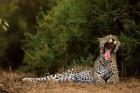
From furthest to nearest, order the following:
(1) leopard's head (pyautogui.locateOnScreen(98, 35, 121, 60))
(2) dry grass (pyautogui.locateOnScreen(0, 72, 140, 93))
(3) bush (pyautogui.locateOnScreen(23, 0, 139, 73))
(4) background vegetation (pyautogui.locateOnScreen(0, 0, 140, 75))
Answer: (3) bush (pyautogui.locateOnScreen(23, 0, 139, 73)), (4) background vegetation (pyautogui.locateOnScreen(0, 0, 140, 75)), (1) leopard's head (pyautogui.locateOnScreen(98, 35, 121, 60)), (2) dry grass (pyautogui.locateOnScreen(0, 72, 140, 93))

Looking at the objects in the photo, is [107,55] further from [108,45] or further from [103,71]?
[103,71]

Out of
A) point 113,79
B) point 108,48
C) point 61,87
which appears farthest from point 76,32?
point 61,87

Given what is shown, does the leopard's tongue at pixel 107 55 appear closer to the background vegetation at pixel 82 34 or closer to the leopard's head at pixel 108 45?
the leopard's head at pixel 108 45

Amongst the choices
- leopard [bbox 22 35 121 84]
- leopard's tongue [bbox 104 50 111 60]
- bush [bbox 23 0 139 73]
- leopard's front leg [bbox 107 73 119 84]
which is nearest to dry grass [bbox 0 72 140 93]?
leopard's front leg [bbox 107 73 119 84]

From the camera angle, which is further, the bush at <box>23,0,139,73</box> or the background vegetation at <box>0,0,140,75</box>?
the bush at <box>23,0,139,73</box>

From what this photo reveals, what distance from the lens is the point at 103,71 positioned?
513 inches

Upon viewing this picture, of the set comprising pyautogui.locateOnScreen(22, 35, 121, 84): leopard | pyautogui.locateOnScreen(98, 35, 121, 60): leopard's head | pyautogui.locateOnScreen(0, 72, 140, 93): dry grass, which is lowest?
pyautogui.locateOnScreen(0, 72, 140, 93): dry grass

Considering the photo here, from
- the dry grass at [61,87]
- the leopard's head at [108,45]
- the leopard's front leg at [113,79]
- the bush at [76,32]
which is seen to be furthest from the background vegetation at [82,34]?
the dry grass at [61,87]

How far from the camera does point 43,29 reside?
16.7 m

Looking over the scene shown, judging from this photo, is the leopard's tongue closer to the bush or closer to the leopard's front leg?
the leopard's front leg

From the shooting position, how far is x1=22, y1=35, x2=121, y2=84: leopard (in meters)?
12.9

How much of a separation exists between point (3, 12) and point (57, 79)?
1185 centimetres

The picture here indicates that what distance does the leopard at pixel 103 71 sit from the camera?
1288 cm

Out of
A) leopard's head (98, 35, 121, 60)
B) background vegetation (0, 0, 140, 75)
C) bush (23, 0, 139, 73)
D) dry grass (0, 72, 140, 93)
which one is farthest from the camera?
bush (23, 0, 139, 73)
